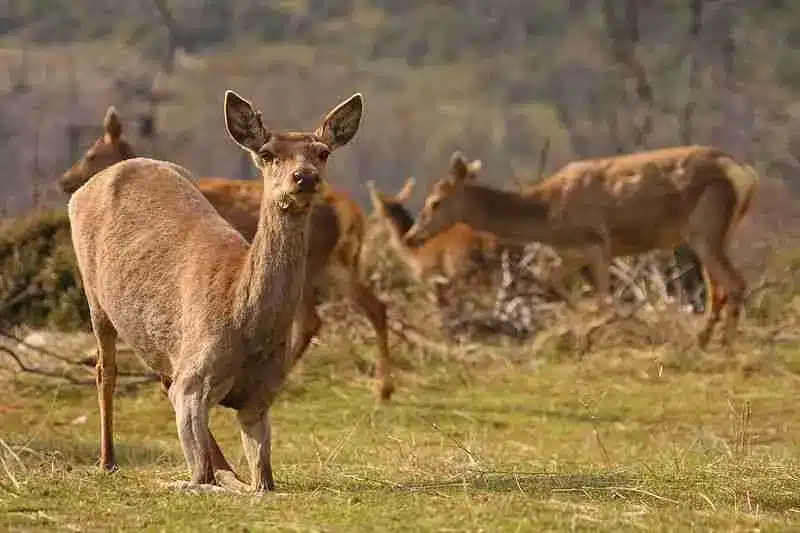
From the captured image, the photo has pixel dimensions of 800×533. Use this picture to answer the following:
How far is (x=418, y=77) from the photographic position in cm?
4344

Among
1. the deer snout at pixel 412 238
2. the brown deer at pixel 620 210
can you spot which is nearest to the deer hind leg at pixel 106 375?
the brown deer at pixel 620 210

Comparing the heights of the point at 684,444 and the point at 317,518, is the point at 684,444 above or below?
below

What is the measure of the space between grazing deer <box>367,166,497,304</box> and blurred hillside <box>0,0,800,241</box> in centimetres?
377

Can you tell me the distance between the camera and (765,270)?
18.5m

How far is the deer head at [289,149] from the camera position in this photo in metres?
6.81

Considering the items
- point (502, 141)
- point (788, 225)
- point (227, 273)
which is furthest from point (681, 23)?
point (227, 273)

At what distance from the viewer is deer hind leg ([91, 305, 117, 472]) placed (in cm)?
820

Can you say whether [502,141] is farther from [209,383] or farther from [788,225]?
[209,383]

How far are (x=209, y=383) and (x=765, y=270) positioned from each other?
12.7m

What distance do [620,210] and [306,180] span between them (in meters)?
10.6

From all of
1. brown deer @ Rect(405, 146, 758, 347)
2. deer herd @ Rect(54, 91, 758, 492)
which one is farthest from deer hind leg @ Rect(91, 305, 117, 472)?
brown deer @ Rect(405, 146, 758, 347)

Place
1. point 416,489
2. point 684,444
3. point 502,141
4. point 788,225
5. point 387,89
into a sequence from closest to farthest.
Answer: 1. point 416,489
2. point 684,444
3. point 788,225
4. point 502,141
5. point 387,89

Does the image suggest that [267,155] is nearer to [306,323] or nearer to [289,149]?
[289,149]

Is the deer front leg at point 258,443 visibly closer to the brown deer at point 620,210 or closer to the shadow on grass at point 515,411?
the shadow on grass at point 515,411
